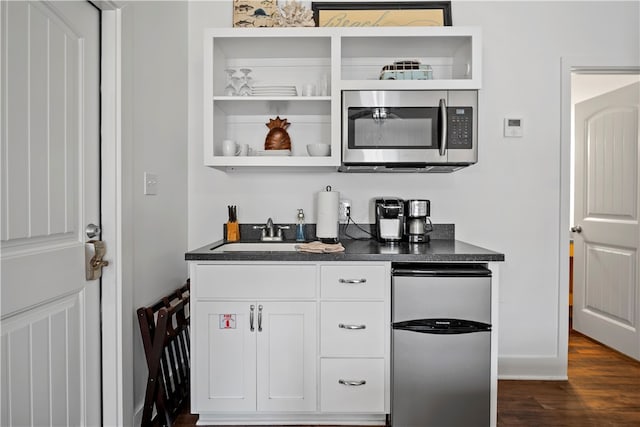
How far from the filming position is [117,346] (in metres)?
1.82

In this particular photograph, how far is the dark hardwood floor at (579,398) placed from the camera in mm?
2180

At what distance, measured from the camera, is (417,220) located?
2.43 m

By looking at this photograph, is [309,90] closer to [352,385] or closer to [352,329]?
[352,329]

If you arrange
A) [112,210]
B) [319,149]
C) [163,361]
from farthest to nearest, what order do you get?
[319,149]
[163,361]
[112,210]

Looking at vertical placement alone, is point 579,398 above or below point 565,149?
below

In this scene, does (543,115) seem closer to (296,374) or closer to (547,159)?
(547,159)

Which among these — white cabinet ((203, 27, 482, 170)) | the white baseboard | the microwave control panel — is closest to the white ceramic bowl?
white cabinet ((203, 27, 482, 170))

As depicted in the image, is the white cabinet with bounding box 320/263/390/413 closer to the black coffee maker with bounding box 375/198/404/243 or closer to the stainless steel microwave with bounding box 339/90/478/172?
the black coffee maker with bounding box 375/198/404/243

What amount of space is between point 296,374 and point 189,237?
117cm

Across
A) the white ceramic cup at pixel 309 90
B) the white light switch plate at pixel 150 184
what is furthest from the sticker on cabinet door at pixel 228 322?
the white ceramic cup at pixel 309 90

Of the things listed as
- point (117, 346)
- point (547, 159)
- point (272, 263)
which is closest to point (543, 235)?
point (547, 159)

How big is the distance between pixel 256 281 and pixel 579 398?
76.1 inches

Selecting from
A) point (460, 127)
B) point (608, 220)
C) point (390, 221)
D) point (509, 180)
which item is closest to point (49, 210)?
point (390, 221)

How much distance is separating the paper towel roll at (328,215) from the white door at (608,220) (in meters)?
2.15
